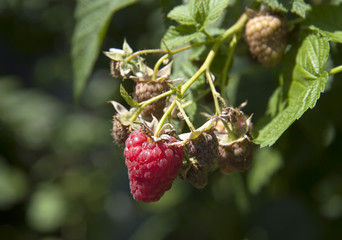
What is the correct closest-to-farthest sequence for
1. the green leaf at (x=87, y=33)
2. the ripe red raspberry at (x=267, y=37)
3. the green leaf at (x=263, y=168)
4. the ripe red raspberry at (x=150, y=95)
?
1. the ripe red raspberry at (x=150, y=95)
2. the ripe red raspberry at (x=267, y=37)
3. the green leaf at (x=87, y=33)
4. the green leaf at (x=263, y=168)

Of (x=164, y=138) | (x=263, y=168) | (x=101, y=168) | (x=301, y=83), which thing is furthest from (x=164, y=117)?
(x=101, y=168)

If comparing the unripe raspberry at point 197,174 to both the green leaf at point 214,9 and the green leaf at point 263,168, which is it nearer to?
the green leaf at point 214,9

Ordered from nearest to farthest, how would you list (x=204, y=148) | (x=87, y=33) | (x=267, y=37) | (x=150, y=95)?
(x=204, y=148) → (x=150, y=95) → (x=267, y=37) → (x=87, y=33)

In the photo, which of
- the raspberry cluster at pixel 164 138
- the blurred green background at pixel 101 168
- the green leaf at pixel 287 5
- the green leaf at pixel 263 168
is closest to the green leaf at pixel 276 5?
the green leaf at pixel 287 5

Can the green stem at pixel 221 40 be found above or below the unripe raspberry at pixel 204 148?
above

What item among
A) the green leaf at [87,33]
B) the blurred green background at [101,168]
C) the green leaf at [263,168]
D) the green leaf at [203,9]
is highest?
the green leaf at [203,9]

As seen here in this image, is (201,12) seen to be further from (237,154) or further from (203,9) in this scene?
(237,154)

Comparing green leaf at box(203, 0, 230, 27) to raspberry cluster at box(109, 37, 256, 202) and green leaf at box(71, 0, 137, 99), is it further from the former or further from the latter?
green leaf at box(71, 0, 137, 99)

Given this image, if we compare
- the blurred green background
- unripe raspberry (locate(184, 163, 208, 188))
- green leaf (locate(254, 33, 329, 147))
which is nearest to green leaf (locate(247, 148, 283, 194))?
the blurred green background
